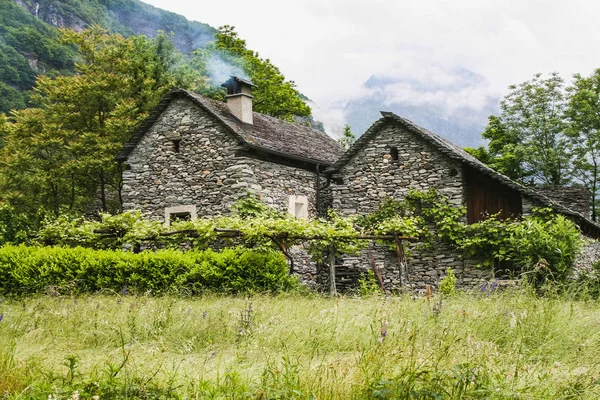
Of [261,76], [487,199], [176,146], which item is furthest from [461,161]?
[261,76]

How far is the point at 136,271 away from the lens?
12.3 meters

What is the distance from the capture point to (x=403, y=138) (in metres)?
17.2

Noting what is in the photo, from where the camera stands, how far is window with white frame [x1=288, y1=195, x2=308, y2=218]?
707 inches

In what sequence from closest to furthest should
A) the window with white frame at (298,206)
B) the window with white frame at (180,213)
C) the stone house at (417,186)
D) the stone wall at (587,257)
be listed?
the stone wall at (587,257) < the stone house at (417,186) < the window with white frame at (180,213) < the window with white frame at (298,206)

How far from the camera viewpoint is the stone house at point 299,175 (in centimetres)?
1608

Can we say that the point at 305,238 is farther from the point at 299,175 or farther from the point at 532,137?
the point at 532,137

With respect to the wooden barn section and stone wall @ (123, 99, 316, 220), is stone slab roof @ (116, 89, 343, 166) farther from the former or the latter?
the wooden barn section

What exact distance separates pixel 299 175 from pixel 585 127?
69.0 ft

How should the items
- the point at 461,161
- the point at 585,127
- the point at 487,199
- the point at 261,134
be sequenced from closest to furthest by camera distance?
the point at 487,199 → the point at 461,161 → the point at 261,134 → the point at 585,127

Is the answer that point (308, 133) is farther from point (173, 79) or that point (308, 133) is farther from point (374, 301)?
point (374, 301)

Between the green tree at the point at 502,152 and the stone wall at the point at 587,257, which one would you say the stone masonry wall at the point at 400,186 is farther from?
the green tree at the point at 502,152

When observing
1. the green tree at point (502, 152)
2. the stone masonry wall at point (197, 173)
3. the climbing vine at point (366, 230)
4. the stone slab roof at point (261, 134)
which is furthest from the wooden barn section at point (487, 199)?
the green tree at point (502, 152)

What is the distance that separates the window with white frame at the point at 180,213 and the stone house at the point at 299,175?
0.13 feet

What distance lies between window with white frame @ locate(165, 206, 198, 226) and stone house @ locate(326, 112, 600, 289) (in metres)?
4.63
